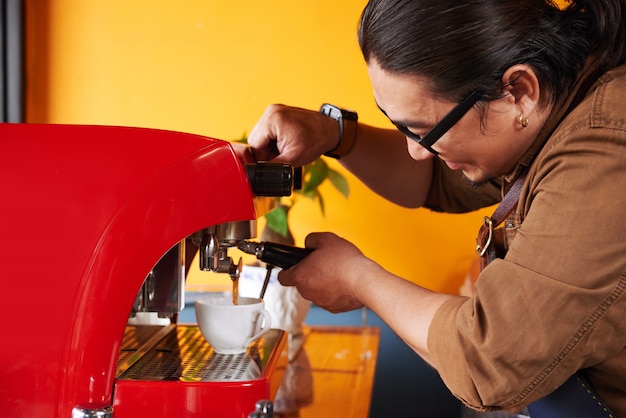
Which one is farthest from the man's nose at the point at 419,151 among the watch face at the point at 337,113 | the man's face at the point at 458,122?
the watch face at the point at 337,113

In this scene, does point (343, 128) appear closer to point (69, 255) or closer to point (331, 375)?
point (331, 375)

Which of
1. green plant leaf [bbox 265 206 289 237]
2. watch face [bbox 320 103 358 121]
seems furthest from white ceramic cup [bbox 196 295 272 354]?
green plant leaf [bbox 265 206 289 237]

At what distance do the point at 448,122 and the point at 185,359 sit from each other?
463 millimetres

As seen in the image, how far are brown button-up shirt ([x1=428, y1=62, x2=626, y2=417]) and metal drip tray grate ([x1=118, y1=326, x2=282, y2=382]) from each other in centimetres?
27

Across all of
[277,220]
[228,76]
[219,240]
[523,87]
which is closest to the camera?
[523,87]

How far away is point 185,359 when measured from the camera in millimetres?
1003

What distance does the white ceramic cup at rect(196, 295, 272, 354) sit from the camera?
102 cm

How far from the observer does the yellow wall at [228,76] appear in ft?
6.55

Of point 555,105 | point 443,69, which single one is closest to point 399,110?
point 443,69

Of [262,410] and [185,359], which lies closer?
[262,410]

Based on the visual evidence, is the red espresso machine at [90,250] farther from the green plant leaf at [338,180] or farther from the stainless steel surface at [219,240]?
the green plant leaf at [338,180]

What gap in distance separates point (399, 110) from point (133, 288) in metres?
0.38

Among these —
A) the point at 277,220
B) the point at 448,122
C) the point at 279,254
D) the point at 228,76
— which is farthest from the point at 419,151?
the point at 228,76

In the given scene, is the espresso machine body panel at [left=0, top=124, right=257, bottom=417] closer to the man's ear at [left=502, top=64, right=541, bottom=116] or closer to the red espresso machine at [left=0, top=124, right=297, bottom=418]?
the red espresso machine at [left=0, top=124, right=297, bottom=418]
